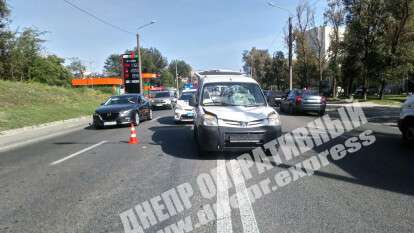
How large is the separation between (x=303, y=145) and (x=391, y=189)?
4292 millimetres

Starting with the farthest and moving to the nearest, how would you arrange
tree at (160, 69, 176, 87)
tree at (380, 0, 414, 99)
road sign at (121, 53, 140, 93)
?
tree at (160, 69, 176, 87)
road sign at (121, 53, 140, 93)
tree at (380, 0, 414, 99)

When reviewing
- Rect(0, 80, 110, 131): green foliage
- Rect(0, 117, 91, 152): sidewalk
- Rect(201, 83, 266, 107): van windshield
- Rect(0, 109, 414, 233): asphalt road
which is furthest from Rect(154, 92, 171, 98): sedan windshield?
Rect(201, 83, 266, 107): van windshield

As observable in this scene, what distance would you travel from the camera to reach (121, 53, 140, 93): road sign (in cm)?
3709

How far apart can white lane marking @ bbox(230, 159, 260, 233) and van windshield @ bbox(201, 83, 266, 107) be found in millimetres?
2203

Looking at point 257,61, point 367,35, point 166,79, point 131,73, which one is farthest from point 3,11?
point 166,79

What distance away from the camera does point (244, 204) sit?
5332mm

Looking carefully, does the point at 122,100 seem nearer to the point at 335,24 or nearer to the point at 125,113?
the point at 125,113

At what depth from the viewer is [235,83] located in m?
9.70

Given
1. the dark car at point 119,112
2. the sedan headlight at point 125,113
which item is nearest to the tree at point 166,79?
the dark car at point 119,112

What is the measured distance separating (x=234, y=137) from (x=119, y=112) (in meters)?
9.48

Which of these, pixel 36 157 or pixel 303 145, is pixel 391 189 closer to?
pixel 303 145

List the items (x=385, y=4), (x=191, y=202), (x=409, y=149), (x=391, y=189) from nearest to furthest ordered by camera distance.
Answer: (x=191, y=202)
(x=391, y=189)
(x=409, y=149)
(x=385, y=4)

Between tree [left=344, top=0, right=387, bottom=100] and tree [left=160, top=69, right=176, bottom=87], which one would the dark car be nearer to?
tree [left=344, top=0, right=387, bottom=100]

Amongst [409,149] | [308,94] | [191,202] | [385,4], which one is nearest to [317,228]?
[191,202]
